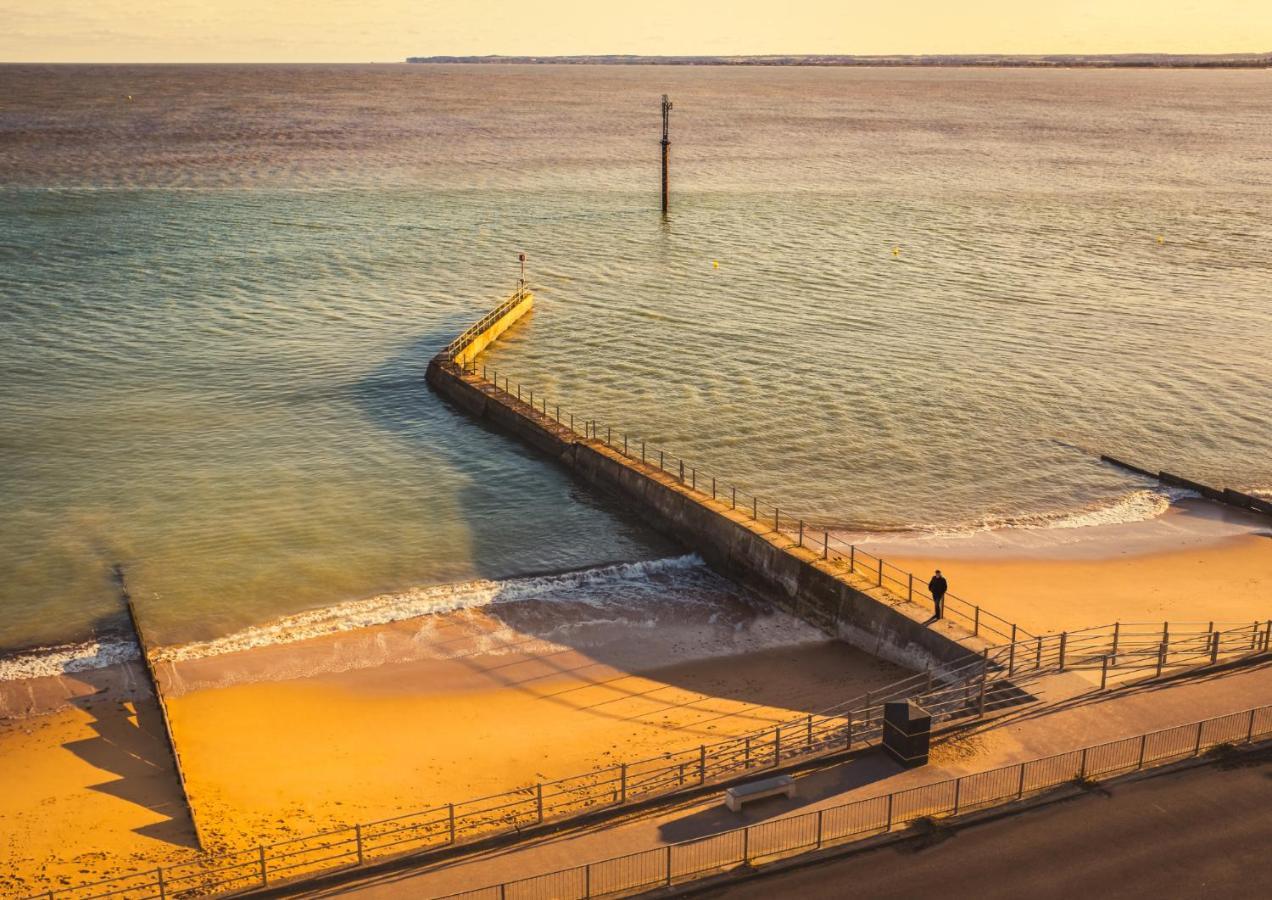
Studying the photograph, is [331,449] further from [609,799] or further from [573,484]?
[609,799]

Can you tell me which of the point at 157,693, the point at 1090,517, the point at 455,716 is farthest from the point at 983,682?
the point at 1090,517

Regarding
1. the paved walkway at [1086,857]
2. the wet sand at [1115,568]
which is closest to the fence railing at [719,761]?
the wet sand at [1115,568]

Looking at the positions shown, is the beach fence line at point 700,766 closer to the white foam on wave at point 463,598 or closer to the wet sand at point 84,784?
the wet sand at point 84,784

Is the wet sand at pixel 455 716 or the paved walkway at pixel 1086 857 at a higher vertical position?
the paved walkway at pixel 1086 857

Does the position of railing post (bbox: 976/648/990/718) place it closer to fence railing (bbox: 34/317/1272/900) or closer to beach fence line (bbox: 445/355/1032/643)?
fence railing (bbox: 34/317/1272/900)

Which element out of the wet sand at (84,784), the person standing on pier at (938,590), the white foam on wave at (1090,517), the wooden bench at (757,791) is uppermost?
the person standing on pier at (938,590)

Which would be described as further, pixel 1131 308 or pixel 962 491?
pixel 1131 308

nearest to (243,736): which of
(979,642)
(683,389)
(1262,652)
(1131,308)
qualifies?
(979,642)
